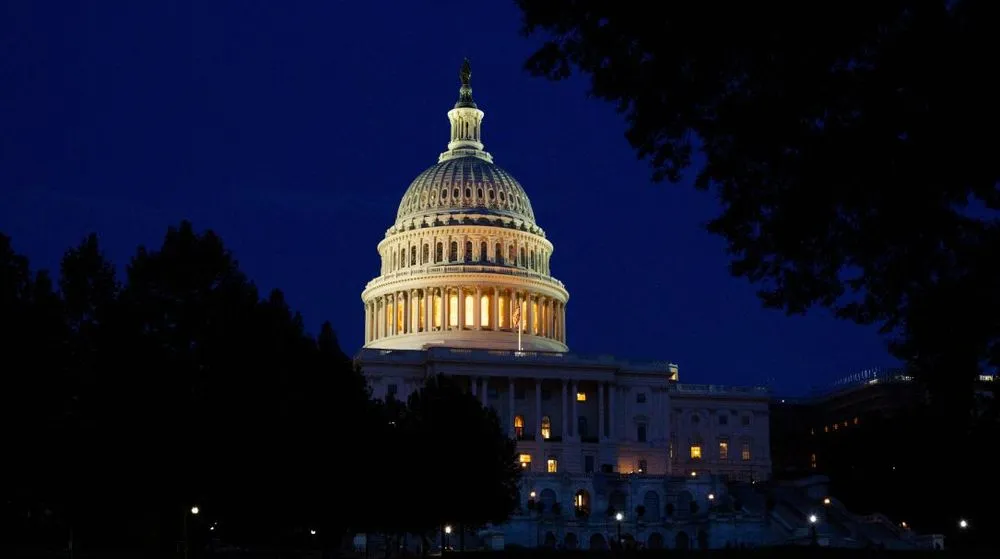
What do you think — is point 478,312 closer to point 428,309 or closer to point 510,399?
point 428,309

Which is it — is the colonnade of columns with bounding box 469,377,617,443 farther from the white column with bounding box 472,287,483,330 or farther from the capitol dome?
the white column with bounding box 472,287,483,330

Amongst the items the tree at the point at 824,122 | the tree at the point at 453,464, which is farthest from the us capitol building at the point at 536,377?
the tree at the point at 824,122

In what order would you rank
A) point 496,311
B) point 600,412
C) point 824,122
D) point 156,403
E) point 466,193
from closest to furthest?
1. point 824,122
2. point 156,403
3. point 600,412
4. point 496,311
5. point 466,193

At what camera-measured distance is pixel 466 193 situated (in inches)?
6801

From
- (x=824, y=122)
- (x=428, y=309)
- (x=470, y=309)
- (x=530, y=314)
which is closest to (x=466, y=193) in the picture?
(x=470, y=309)

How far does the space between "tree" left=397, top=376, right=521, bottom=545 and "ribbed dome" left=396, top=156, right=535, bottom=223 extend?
77172 millimetres

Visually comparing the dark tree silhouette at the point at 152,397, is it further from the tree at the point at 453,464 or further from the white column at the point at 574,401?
the white column at the point at 574,401

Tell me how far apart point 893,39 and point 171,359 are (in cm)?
3882

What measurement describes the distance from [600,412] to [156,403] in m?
93.8

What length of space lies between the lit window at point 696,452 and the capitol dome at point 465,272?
794 inches

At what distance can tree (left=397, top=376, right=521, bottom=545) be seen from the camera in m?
82.6

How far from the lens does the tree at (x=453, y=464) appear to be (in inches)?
Answer: 3250

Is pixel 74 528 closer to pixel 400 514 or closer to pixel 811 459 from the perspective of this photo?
pixel 400 514

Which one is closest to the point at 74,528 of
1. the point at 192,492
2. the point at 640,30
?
the point at 192,492
